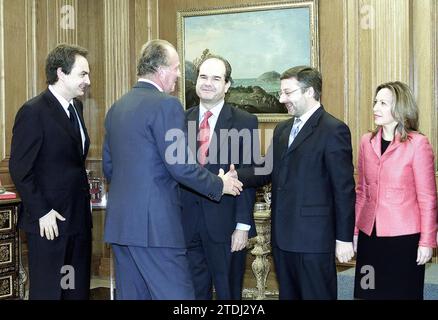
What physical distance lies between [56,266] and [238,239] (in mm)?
1074

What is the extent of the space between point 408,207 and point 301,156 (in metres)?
0.68

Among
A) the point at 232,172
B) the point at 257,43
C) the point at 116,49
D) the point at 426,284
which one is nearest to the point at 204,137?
the point at 232,172

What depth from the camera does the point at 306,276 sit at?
379 centimetres

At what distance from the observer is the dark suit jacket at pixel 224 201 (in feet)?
13.6

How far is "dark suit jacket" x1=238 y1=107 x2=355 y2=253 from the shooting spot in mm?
3777

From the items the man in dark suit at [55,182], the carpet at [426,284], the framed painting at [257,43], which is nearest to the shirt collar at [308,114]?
the man in dark suit at [55,182]

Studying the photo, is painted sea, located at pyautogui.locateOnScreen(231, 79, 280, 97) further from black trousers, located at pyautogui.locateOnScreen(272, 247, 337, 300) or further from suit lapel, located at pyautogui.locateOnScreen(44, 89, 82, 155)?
black trousers, located at pyautogui.locateOnScreen(272, 247, 337, 300)

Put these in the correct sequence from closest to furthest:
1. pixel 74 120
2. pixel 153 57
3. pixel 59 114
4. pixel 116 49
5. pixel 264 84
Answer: pixel 153 57, pixel 59 114, pixel 74 120, pixel 264 84, pixel 116 49

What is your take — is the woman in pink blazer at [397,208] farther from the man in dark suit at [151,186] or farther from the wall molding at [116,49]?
the wall molding at [116,49]

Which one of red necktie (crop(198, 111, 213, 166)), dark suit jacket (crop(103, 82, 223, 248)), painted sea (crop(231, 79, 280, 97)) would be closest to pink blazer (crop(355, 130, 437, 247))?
red necktie (crop(198, 111, 213, 166))

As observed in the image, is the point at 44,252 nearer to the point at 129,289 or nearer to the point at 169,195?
the point at 129,289

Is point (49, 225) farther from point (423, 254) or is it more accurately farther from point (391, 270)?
point (423, 254)

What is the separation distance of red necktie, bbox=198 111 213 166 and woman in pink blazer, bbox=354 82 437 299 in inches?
38.0

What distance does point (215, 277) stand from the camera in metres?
4.13
